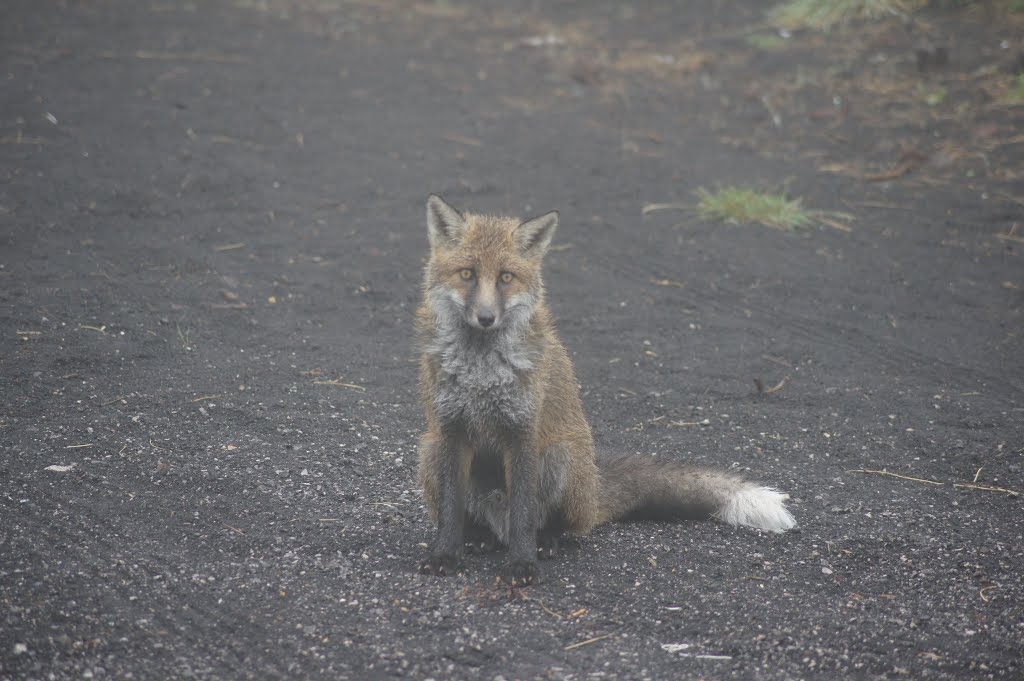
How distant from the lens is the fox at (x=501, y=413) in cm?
432

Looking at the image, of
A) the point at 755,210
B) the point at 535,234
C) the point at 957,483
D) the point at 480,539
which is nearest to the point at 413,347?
the point at 480,539

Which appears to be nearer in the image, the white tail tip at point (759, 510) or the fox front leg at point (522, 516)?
the fox front leg at point (522, 516)

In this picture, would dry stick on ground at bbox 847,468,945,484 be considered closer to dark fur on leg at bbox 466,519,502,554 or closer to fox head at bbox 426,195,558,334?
dark fur on leg at bbox 466,519,502,554

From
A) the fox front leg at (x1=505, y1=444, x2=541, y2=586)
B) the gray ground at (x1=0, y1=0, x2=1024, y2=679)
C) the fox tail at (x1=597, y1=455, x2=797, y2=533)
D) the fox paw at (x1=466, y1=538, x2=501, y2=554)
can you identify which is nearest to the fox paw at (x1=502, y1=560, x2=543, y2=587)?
the fox front leg at (x1=505, y1=444, x2=541, y2=586)

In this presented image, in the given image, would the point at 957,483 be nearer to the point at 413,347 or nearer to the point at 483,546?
the point at 483,546

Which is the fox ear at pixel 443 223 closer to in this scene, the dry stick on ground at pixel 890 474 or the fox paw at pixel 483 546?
the fox paw at pixel 483 546

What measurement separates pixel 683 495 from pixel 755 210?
4.57m

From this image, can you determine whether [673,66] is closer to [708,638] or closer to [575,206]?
[575,206]

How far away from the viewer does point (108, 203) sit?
8.33m

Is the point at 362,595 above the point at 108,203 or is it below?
below

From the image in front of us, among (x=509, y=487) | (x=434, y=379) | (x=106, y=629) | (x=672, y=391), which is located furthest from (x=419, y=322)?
(x=672, y=391)

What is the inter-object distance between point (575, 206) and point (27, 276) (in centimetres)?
473

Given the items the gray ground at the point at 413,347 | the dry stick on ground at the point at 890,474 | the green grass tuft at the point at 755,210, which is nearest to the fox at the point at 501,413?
the gray ground at the point at 413,347

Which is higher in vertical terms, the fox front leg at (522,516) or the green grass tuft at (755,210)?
the green grass tuft at (755,210)
